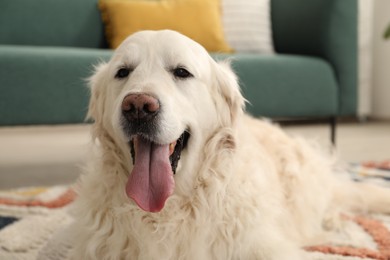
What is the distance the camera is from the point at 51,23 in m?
3.12

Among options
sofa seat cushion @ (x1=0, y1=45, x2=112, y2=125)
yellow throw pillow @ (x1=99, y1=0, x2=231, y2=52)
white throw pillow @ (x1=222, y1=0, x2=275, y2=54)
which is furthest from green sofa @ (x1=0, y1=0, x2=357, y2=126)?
yellow throw pillow @ (x1=99, y1=0, x2=231, y2=52)

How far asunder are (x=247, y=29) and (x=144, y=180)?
2289mm

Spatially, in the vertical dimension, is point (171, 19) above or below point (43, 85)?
above

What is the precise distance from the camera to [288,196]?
5.29 ft

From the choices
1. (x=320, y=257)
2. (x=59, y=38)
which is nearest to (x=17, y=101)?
(x=59, y=38)

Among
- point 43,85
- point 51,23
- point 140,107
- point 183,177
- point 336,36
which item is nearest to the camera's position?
point 140,107

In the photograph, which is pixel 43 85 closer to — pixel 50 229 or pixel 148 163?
pixel 50 229

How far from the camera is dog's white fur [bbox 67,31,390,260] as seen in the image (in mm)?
1153

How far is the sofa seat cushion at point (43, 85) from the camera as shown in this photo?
219 centimetres

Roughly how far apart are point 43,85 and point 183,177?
1.31 m

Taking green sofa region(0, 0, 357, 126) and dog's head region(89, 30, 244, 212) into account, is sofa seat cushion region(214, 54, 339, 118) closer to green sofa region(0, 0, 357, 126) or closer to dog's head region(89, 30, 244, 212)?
green sofa region(0, 0, 357, 126)

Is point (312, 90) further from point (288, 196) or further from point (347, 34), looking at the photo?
point (288, 196)

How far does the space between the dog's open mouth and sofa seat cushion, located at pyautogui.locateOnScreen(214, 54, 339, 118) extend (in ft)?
4.83

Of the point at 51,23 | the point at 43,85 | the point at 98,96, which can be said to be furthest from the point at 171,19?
the point at 98,96
